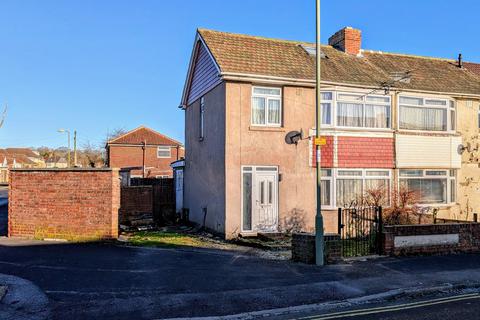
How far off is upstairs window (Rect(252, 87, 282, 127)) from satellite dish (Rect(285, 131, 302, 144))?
1.76ft

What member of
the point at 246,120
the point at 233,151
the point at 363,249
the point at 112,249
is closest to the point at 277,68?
the point at 246,120

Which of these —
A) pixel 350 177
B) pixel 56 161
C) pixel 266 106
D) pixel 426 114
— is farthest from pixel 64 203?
pixel 56 161

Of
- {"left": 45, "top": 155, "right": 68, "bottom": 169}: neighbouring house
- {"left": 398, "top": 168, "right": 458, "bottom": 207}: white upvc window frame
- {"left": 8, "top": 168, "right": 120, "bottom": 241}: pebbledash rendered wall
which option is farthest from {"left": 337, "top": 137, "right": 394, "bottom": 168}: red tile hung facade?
{"left": 45, "top": 155, "right": 68, "bottom": 169}: neighbouring house

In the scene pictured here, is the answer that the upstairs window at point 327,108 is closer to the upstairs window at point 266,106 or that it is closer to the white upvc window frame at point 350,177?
the upstairs window at point 266,106

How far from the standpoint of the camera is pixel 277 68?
16.3 m

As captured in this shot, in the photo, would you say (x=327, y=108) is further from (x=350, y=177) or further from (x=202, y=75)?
(x=202, y=75)

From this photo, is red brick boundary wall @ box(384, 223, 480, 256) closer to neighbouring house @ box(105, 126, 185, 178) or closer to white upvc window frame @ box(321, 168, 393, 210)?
white upvc window frame @ box(321, 168, 393, 210)

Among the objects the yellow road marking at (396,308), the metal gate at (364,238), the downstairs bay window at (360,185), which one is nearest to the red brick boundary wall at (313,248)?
Answer: the metal gate at (364,238)

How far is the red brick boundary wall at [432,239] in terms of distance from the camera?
11.9 m

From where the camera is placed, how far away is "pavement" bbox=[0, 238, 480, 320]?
7.32m

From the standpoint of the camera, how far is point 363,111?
1720 centimetres

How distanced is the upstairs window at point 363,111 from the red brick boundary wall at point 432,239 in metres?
5.77

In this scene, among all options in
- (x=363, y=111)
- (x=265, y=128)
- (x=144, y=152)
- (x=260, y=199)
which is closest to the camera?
(x=260, y=199)

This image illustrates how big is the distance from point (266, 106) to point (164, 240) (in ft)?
19.1
